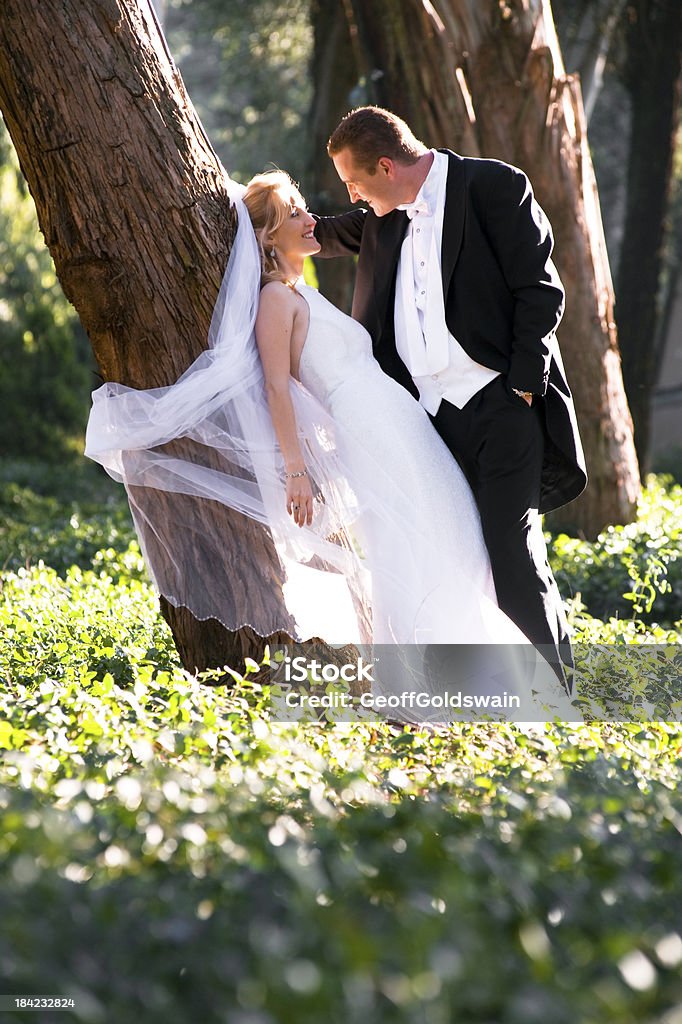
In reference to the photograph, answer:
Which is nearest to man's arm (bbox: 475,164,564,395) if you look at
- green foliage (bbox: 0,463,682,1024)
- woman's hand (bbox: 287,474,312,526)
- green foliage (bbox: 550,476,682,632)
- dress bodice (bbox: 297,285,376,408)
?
dress bodice (bbox: 297,285,376,408)

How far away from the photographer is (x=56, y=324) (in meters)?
16.1

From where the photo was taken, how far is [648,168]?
11.7 m

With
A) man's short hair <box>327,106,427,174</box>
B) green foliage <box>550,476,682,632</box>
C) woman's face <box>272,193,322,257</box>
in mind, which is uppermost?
man's short hair <box>327,106,427,174</box>

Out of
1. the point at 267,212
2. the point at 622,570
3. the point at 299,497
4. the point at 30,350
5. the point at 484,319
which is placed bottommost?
the point at 622,570

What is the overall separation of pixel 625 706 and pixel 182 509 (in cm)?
201

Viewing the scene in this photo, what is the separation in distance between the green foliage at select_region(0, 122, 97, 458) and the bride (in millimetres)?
12002

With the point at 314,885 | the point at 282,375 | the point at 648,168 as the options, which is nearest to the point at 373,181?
the point at 282,375

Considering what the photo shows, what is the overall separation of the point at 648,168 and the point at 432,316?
8.25m

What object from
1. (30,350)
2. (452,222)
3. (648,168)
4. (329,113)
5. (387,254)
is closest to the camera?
(452,222)

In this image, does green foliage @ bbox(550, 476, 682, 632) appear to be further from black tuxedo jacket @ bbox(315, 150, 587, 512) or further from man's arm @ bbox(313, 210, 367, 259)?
man's arm @ bbox(313, 210, 367, 259)

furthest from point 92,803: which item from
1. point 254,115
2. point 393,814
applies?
point 254,115

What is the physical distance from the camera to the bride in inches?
164

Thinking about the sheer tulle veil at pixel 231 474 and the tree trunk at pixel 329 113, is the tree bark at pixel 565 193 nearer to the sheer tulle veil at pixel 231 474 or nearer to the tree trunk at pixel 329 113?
the tree trunk at pixel 329 113

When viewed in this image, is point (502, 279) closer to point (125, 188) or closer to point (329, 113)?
point (125, 188)
